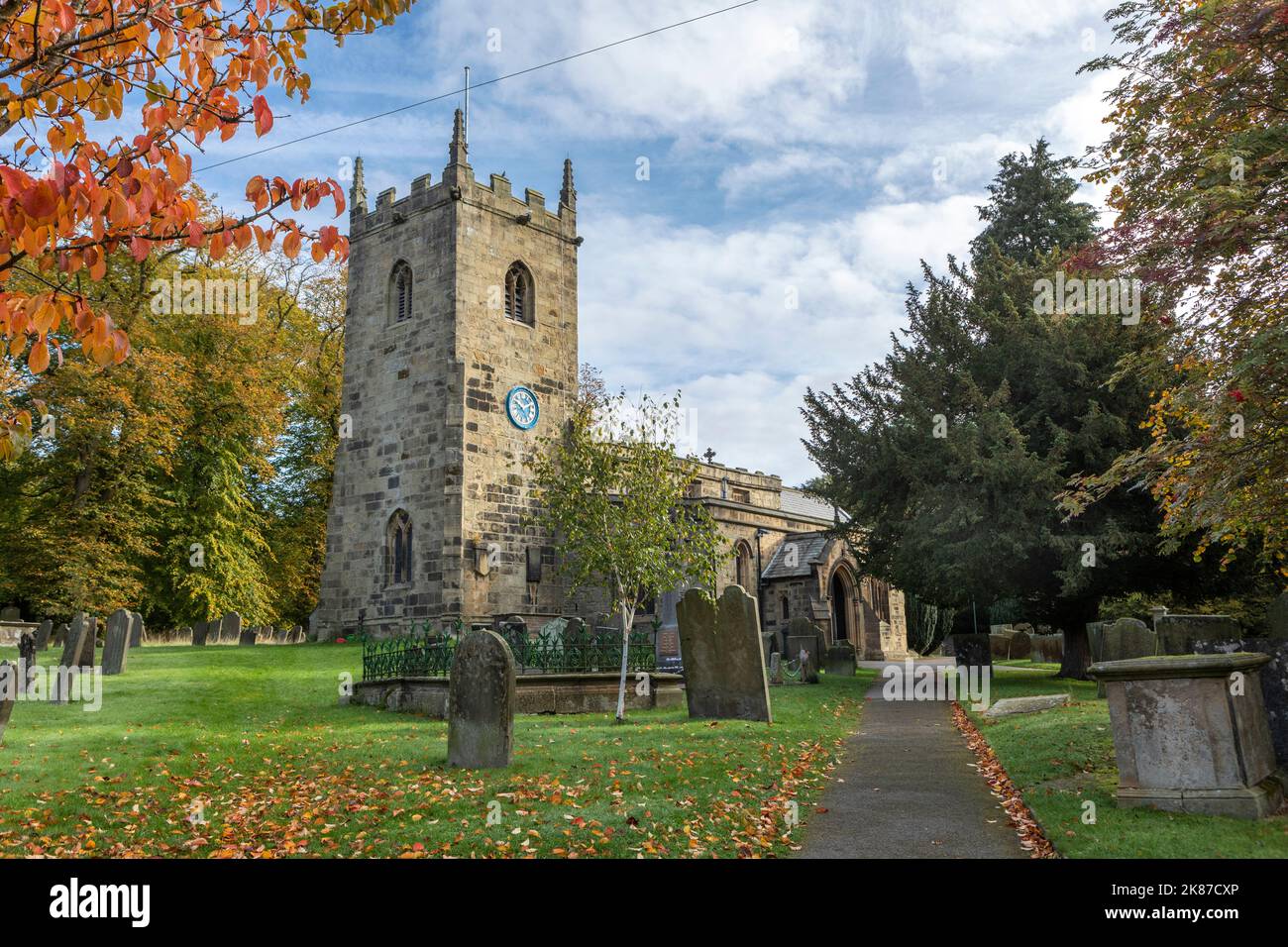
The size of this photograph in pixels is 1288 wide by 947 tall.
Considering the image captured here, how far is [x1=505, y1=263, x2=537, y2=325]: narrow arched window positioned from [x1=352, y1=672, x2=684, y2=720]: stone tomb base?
1463 cm

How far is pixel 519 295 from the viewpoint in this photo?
2795 cm

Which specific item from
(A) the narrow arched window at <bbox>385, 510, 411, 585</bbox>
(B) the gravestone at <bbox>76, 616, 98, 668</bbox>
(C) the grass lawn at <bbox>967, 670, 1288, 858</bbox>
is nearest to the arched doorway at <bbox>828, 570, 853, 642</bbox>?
(A) the narrow arched window at <bbox>385, 510, 411, 585</bbox>

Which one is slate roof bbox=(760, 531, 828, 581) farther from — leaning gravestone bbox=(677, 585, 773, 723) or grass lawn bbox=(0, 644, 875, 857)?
leaning gravestone bbox=(677, 585, 773, 723)

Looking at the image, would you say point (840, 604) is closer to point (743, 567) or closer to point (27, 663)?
point (743, 567)

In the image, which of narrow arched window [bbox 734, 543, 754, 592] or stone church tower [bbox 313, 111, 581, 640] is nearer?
stone church tower [bbox 313, 111, 581, 640]

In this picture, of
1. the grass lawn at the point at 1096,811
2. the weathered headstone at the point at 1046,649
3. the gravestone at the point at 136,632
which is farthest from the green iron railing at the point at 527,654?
the weathered headstone at the point at 1046,649

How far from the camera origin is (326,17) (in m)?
5.79

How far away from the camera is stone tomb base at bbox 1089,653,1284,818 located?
22.4 feet

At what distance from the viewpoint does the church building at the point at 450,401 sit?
986 inches

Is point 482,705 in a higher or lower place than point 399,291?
lower

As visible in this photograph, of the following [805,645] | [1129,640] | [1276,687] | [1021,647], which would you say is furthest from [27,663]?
[1021,647]

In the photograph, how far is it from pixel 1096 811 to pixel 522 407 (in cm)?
2146

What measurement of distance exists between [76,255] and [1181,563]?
20.7 meters
